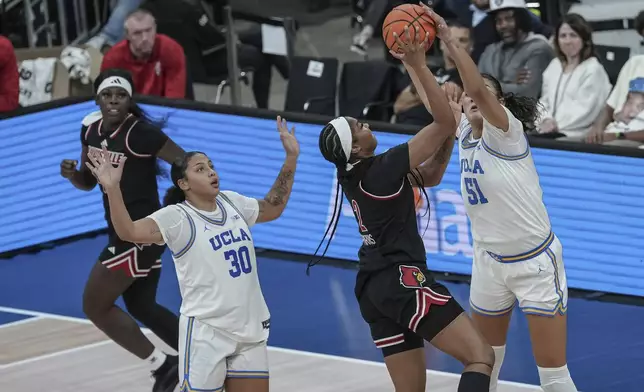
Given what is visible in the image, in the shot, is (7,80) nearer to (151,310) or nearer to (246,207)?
(151,310)

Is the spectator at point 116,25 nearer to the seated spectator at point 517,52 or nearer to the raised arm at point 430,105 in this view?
the seated spectator at point 517,52

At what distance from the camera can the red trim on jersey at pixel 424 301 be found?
618 cm

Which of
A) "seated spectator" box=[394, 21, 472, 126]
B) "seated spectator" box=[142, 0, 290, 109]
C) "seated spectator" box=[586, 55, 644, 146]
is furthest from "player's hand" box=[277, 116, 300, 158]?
"seated spectator" box=[142, 0, 290, 109]

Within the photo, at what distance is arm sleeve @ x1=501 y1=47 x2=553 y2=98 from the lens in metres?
11.1

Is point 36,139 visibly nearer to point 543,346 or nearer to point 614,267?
point 614,267

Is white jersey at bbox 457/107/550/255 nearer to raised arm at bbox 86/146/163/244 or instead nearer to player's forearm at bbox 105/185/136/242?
raised arm at bbox 86/146/163/244

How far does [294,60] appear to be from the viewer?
1313 centimetres

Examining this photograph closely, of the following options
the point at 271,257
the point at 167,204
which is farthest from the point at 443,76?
the point at 167,204

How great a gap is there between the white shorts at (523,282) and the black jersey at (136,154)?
2.28m

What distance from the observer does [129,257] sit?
7.75m

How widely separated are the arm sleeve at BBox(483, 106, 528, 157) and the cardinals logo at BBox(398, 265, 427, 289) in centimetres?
75

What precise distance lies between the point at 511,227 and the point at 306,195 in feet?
14.3

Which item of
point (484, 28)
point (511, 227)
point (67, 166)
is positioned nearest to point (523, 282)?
point (511, 227)

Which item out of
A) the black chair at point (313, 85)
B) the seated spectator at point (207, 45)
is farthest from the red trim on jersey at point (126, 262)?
the seated spectator at point (207, 45)
